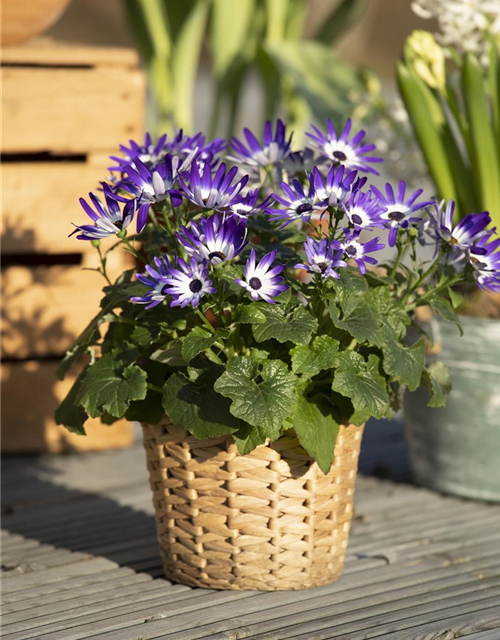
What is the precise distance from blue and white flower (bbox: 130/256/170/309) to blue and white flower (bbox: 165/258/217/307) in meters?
0.01

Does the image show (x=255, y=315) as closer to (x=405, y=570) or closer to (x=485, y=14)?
(x=405, y=570)

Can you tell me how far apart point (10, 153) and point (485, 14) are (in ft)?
3.37

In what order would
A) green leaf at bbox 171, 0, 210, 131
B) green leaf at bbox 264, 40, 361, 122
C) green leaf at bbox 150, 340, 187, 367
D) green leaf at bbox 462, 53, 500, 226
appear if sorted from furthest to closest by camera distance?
1. green leaf at bbox 171, 0, 210, 131
2. green leaf at bbox 264, 40, 361, 122
3. green leaf at bbox 462, 53, 500, 226
4. green leaf at bbox 150, 340, 187, 367

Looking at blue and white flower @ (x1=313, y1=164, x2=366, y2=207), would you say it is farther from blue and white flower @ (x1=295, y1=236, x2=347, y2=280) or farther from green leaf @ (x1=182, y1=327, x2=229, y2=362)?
green leaf @ (x1=182, y1=327, x2=229, y2=362)

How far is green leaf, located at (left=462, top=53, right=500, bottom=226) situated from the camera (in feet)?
5.49

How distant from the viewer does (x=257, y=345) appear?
1208 millimetres

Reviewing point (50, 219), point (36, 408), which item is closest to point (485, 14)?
point (50, 219)

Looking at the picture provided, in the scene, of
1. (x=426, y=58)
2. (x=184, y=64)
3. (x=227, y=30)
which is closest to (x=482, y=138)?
(x=426, y=58)

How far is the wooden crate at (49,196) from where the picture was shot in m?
1.87

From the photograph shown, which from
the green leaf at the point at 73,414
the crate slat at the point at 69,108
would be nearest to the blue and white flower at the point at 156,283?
the green leaf at the point at 73,414

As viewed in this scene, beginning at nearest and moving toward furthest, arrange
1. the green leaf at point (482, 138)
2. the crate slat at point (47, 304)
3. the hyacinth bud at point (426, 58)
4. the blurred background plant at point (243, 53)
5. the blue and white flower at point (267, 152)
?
the blue and white flower at point (267, 152) < the green leaf at point (482, 138) < the hyacinth bud at point (426, 58) < the crate slat at point (47, 304) < the blurred background plant at point (243, 53)

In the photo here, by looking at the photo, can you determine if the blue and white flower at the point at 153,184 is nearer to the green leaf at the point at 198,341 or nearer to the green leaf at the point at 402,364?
the green leaf at the point at 198,341

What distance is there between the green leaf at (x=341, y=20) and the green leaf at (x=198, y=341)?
6.60 ft

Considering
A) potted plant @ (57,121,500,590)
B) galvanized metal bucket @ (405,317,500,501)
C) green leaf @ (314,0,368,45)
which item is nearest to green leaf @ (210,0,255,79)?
green leaf @ (314,0,368,45)
